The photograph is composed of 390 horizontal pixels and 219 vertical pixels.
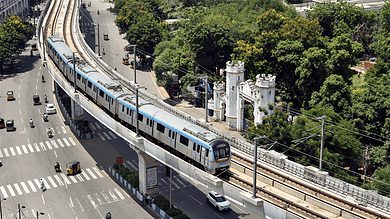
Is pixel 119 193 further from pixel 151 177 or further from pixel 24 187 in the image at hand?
pixel 24 187

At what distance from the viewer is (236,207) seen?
228ft

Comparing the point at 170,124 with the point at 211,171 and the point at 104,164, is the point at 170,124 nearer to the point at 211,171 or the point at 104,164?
the point at 211,171

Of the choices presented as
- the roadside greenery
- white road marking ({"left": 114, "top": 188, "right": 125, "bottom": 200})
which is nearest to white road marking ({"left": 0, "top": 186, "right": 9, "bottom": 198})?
white road marking ({"left": 114, "top": 188, "right": 125, "bottom": 200})

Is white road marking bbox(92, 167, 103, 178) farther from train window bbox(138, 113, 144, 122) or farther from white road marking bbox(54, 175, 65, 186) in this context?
train window bbox(138, 113, 144, 122)

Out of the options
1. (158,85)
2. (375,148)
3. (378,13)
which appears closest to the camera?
(375,148)

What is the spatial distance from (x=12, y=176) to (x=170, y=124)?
100ft

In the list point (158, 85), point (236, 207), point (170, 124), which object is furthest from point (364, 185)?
point (158, 85)

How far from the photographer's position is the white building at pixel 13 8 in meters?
163

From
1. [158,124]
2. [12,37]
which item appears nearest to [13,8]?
[12,37]

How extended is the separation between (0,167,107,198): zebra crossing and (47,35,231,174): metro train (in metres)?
10.3

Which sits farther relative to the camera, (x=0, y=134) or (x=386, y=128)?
(x=0, y=134)

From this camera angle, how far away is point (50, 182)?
7806 centimetres

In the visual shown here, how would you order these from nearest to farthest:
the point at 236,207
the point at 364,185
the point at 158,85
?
the point at 364,185 < the point at 236,207 < the point at 158,85

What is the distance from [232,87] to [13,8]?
111 metres
